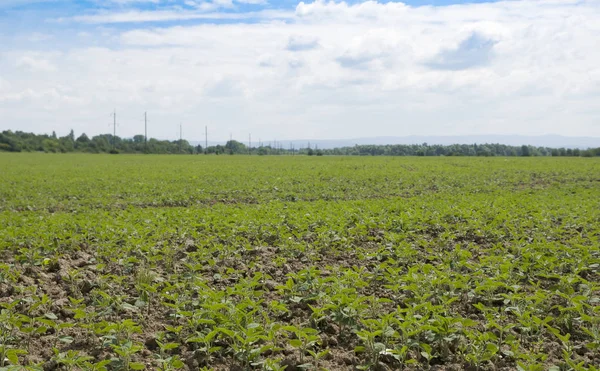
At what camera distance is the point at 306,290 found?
6.29 m

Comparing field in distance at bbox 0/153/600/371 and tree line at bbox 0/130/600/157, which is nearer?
field in distance at bbox 0/153/600/371

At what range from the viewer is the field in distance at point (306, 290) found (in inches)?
185

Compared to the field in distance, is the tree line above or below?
above

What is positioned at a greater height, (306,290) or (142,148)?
(142,148)

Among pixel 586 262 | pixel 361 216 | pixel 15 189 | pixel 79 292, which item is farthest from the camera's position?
pixel 15 189

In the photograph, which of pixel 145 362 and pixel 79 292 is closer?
A: pixel 145 362

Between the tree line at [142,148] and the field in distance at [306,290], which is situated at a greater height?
the tree line at [142,148]

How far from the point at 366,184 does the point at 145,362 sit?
2096 cm

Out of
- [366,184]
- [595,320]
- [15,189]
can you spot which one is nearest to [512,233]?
[595,320]

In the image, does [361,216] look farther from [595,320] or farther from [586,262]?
[595,320]

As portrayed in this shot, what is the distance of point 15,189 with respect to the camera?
71.5 ft

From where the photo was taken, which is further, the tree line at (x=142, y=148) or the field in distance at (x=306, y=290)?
the tree line at (x=142, y=148)

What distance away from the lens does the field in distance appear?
470 cm

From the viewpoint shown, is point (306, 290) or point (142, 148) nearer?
point (306, 290)
